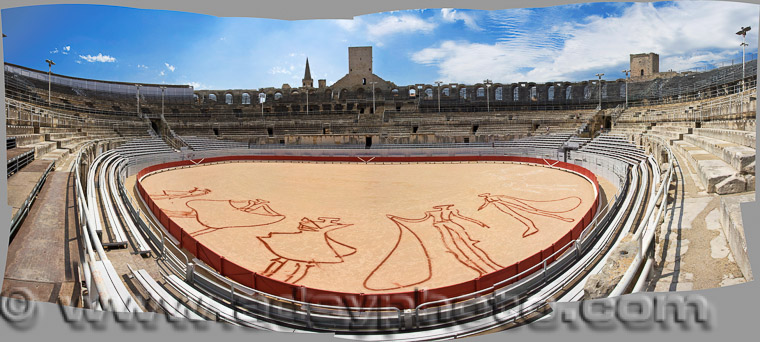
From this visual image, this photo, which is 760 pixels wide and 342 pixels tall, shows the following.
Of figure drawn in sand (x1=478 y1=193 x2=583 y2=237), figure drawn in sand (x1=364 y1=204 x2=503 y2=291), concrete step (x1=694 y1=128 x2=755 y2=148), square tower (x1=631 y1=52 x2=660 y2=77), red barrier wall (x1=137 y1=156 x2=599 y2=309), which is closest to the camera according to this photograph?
red barrier wall (x1=137 y1=156 x2=599 y2=309)

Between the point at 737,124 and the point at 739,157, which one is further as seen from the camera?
the point at 737,124

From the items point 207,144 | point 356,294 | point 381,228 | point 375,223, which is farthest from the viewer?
point 207,144

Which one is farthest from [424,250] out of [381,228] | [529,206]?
[529,206]

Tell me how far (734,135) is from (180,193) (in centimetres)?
1880

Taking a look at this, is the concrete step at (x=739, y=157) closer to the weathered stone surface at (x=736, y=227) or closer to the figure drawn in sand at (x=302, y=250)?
the weathered stone surface at (x=736, y=227)

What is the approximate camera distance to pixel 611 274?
4.66 metres

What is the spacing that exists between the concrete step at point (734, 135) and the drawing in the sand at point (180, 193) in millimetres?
17448

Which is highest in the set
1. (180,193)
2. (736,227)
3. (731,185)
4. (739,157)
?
(739,157)

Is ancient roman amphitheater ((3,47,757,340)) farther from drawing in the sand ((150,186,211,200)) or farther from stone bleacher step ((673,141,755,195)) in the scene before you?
drawing in the sand ((150,186,211,200))

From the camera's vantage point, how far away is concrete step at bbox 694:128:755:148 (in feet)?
25.0

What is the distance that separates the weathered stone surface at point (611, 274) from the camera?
4527 millimetres

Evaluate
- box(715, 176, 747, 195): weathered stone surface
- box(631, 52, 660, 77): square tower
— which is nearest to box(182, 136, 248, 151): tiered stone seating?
box(631, 52, 660, 77): square tower

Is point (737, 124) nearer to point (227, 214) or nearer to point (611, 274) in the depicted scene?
point (611, 274)

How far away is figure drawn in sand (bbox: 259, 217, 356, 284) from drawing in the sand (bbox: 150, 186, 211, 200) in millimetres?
7722
